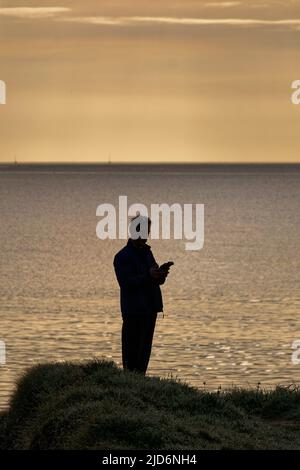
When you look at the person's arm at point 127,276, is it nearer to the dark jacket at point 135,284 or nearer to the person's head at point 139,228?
the dark jacket at point 135,284

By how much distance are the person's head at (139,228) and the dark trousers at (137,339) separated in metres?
0.97

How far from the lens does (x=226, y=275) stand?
56625mm

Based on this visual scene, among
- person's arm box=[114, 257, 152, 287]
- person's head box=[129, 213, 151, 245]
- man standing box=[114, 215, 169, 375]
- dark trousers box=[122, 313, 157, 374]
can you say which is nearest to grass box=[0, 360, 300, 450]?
dark trousers box=[122, 313, 157, 374]

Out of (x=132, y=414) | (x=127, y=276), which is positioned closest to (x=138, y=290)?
(x=127, y=276)

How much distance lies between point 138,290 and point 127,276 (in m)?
0.22

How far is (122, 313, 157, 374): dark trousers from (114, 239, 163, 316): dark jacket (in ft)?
0.36

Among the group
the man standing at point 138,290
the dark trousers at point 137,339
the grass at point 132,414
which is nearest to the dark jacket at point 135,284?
the man standing at point 138,290

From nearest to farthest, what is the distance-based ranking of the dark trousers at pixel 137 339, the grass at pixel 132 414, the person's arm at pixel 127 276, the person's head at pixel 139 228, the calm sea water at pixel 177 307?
the grass at pixel 132 414, the person's head at pixel 139 228, the person's arm at pixel 127 276, the dark trousers at pixel 137 339, the calm sea water at pixel 177 307

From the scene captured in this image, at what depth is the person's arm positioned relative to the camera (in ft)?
56.1

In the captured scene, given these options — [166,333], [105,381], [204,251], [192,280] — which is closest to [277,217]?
[204,251]

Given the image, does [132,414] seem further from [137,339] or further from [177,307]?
[177,307]

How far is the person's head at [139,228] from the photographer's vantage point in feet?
55.0
